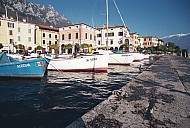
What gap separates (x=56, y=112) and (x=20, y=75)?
7520 millimetres

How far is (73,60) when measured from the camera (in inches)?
642

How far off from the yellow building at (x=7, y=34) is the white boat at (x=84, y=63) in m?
34.1

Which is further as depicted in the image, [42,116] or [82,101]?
[82,101]

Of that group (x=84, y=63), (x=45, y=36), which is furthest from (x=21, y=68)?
(x=45, y=36)

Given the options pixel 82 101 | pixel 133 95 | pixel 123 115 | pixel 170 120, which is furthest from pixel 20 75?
pixel 170 120

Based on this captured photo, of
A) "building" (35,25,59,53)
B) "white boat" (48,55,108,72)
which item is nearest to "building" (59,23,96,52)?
"building" (35,25,59,53)

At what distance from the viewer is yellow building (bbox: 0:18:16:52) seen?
44469 millimetres

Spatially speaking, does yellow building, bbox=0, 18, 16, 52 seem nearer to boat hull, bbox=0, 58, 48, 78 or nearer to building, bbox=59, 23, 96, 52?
building, bbox=59, 23, 96, 52

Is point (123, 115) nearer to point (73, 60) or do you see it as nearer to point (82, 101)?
point (82, 101)

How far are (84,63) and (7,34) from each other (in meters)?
37.9

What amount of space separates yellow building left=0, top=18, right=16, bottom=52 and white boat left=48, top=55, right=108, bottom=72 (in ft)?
112

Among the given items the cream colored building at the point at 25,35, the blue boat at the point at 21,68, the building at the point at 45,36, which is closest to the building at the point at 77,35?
the building at the point at 45,36

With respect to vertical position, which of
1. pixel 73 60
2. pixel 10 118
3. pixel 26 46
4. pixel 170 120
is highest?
pixel 26 46

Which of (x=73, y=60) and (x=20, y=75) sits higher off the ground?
(x=73, y=60)
